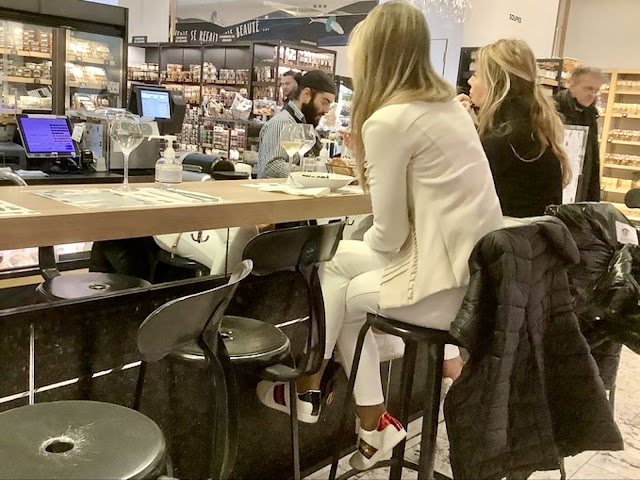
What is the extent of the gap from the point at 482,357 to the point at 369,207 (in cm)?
85

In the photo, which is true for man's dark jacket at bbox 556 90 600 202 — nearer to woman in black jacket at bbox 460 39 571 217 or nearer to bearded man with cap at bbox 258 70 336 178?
bearded man with cap at bbox 258 70 336 178

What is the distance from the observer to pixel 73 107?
218 inches

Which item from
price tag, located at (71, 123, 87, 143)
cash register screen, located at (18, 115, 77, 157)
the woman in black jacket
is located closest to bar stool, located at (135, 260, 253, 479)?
the woman in black jacket

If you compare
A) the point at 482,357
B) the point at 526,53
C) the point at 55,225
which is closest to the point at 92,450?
the point at 55,225

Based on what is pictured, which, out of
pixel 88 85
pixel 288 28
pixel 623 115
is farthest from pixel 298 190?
pixel 288 28

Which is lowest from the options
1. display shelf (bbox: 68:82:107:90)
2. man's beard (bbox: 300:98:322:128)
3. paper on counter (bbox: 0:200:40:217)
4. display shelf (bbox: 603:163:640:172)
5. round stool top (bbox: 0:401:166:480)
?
round stool top (bbox: 0:401:166:480)

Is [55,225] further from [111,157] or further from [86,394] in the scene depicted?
[111,157]

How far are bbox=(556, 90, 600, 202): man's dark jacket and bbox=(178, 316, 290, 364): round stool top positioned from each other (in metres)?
4.42

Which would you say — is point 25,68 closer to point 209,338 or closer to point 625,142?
point 209,338

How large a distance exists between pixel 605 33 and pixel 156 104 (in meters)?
6.81

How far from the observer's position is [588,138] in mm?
5473

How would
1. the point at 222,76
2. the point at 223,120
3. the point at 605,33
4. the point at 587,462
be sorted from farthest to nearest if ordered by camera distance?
the point at 605,33, the point at 222,76, the point at 223,120, the point at 587,462

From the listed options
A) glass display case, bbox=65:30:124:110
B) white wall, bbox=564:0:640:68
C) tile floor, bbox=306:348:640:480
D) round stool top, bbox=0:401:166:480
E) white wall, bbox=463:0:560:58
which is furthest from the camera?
white wall, bbox=564:0:640:68

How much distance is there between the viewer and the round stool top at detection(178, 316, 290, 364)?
1693 mm
